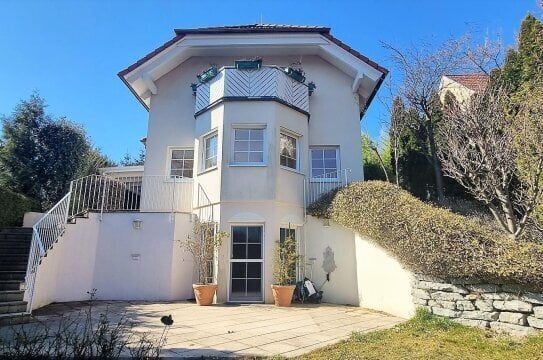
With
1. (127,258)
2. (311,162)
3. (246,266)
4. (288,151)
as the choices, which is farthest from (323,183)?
(127,258)

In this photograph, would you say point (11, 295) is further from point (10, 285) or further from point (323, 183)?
point (323, 183)

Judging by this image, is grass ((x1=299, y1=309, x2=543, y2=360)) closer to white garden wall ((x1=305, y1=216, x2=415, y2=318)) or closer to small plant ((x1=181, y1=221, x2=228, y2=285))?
white garden wall ((x1=305, y1=216, x2=415, y2=318))

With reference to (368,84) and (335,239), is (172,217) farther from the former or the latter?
(368,84)

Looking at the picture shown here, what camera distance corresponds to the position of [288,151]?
12172 millimetres

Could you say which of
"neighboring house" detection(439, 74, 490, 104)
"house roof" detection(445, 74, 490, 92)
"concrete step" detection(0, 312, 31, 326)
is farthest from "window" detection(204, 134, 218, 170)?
"house roof" detection(445, 74, 490, 92)

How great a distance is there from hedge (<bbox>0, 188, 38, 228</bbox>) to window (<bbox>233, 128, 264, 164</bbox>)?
809cm

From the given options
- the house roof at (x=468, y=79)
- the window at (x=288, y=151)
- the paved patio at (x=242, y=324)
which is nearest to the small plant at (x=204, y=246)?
the paved patio at (x=242, y=324)

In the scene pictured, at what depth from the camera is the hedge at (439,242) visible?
626 cm

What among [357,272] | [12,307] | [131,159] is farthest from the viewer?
[131,159]

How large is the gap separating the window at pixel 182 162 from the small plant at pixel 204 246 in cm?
273

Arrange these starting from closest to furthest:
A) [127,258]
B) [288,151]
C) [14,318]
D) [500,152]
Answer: [14,318]
[500,152]
[127,258]
[288,151]

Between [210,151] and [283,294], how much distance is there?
18.0ft

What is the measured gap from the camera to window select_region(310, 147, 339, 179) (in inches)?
516

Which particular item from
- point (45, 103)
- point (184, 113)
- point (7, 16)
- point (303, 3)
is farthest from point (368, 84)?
point (45, 103)
